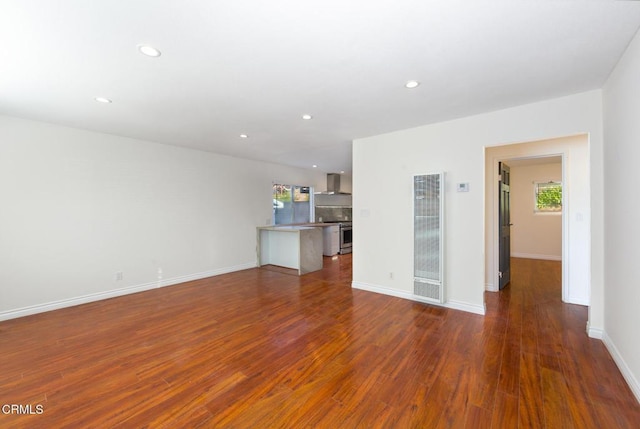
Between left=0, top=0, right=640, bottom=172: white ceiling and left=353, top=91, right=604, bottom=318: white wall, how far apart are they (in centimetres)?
24

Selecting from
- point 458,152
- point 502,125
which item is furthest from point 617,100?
point 458,152

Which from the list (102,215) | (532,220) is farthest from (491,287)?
(102,215)

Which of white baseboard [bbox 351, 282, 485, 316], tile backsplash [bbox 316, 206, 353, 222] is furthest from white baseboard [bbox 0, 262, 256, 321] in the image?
tile backsplash [bbox 316, 206, 353, 222]

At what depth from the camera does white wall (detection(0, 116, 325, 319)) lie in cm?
327

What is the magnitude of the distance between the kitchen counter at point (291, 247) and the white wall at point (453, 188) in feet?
4.74

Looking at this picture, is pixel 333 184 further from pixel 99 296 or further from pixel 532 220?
pixel 99 296

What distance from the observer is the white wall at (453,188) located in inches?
103

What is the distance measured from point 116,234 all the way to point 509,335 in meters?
5.51

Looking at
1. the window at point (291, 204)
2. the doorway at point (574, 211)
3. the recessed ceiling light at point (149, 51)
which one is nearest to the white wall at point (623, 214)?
the doorway at point (574, 211)

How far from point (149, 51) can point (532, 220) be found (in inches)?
345

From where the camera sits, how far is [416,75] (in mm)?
2232

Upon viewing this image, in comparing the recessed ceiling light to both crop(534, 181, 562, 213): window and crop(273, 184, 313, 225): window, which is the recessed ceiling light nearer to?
crop(273, 184, 313, 225): window

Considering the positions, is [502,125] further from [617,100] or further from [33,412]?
[33,412]

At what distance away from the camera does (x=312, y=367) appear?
2.17 metres
